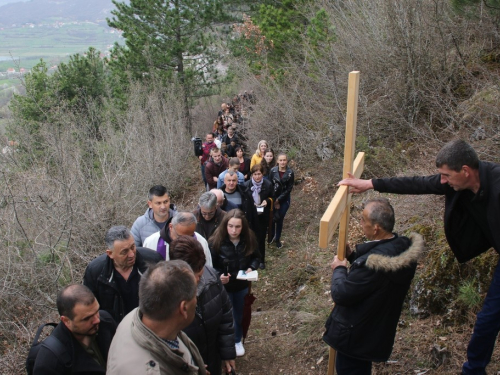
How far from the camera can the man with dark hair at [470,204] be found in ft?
9.06

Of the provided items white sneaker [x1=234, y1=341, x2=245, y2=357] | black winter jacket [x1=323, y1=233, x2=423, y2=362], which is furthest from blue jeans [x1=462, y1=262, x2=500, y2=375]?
white sneaker [x1=234, y1=341, x2=245, y2=357]

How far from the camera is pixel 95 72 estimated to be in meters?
18.9

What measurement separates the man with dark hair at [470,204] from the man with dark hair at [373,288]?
340 mm

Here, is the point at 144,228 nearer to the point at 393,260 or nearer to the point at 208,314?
the point at 208,314

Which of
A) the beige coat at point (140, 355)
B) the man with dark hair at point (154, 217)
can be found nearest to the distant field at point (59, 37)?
the man with dark hair at point (154, 217)

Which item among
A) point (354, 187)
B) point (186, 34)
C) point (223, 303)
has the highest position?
point (186, 34)

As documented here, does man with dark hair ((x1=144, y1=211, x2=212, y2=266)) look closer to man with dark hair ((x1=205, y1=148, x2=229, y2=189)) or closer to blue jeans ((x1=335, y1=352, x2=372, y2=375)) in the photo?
blue jeans ((x1=335, y1=352, x2=372, y2=375))

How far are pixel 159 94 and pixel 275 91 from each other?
6.36m

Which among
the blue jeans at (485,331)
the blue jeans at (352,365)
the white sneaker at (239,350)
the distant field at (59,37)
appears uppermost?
the distant field at (59,37)

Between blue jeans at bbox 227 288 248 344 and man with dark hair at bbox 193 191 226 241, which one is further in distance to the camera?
man with dark hair at bbox 193 191 226 241

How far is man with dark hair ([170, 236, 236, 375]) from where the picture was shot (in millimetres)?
2986

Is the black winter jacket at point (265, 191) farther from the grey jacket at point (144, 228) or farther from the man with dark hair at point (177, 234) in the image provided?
the man with dark hair at point (177, 234)

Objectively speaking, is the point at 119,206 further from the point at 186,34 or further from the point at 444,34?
the point at 186,34

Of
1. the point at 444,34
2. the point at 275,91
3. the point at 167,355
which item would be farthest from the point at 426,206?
the point at 275,91
